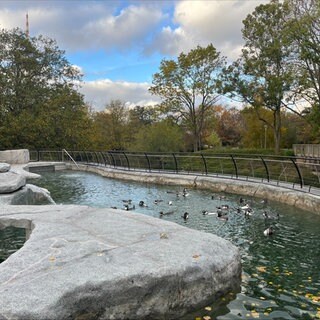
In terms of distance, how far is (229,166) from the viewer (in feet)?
50.3

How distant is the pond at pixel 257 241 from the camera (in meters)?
4.14

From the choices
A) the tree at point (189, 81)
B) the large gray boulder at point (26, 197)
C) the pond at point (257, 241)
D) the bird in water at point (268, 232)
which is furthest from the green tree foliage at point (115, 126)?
the bird in water at point (268, 232)

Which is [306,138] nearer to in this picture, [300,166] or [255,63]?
[255,63]

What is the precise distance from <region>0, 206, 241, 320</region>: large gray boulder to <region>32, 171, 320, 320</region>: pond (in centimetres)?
31

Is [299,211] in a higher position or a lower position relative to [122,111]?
lower

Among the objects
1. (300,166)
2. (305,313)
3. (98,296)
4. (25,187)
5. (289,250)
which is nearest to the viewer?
(98,296)

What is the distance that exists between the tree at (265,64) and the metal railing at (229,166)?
9908 millimetres

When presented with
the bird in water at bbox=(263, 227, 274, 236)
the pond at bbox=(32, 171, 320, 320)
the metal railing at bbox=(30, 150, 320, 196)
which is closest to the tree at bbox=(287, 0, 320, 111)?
the metal railing at bbox=(30, 150, 320, 196)

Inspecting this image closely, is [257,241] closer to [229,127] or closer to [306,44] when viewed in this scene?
[306,44]

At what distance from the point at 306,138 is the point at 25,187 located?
113 feet

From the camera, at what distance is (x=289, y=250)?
21.0 ft

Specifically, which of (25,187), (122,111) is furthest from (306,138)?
(25,187)

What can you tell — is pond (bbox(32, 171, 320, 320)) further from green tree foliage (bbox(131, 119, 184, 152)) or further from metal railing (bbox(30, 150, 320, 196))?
green tree foliage (bbox(131, 119, 184, 152))

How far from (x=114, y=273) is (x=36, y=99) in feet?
99.1
